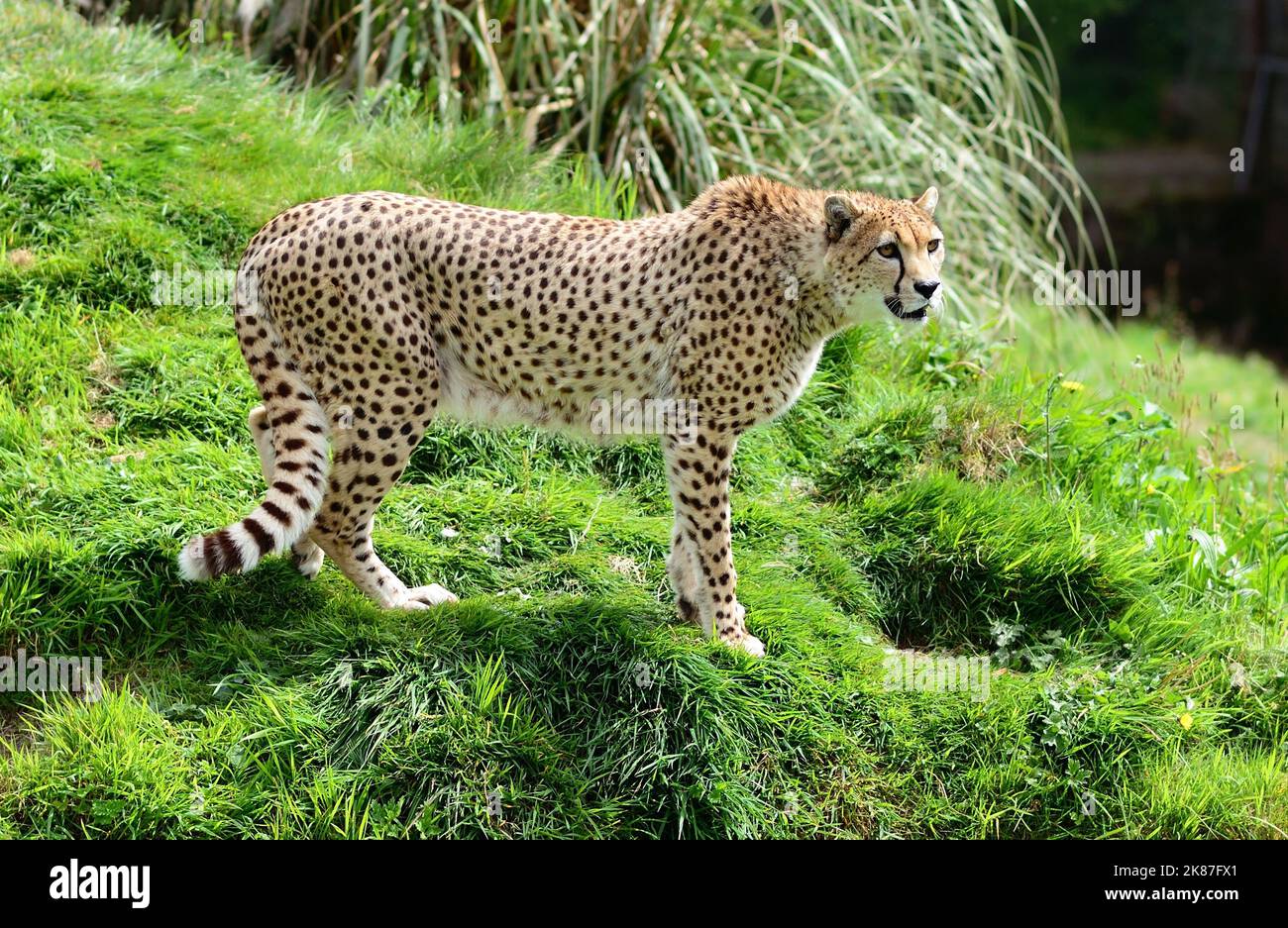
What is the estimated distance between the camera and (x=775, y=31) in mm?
7289

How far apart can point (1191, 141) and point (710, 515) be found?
40.8ft

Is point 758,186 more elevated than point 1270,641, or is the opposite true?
point 758,186

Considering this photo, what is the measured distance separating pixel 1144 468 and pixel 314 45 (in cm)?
446

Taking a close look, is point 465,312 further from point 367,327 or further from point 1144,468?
point 1144,468

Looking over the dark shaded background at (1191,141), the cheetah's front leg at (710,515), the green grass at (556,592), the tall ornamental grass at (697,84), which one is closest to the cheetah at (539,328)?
the cheetah's front leg at (710,515)

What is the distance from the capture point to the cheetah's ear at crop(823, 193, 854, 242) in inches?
164

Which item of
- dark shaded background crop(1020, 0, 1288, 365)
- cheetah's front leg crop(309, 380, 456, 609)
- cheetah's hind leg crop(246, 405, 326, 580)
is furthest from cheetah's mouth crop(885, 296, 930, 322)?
dark shaded background crop(1020, 0, 1288, 365)

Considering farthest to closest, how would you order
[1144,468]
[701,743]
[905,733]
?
[1144,468]
[905,733]
[701,743]

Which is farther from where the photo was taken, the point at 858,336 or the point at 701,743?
the point at 858,336

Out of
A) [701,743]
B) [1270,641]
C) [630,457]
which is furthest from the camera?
[630,457]

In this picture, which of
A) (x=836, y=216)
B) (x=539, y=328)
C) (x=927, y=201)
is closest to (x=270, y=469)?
(x=539, y=328)

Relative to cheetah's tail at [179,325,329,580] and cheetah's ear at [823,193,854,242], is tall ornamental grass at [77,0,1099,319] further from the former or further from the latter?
cheetah's tail at [179,325,329,580]

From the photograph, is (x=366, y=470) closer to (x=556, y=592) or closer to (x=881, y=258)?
(x=556, y=592)

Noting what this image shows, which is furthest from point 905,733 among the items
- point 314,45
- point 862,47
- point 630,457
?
point 314,45
